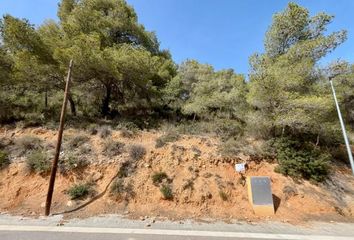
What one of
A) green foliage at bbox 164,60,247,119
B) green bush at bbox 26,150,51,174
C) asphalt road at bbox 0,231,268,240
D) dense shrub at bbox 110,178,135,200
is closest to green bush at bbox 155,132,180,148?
dense shrub at bbox 110,178,135,200

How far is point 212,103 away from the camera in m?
19.4

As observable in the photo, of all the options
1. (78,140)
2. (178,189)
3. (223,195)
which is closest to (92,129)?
(78,140)

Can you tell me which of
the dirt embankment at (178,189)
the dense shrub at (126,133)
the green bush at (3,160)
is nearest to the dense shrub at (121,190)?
the dirt embankment at (178,189)

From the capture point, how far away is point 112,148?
561 inches

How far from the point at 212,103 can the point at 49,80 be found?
11.6 m

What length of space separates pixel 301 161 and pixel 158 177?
8047 millimetres

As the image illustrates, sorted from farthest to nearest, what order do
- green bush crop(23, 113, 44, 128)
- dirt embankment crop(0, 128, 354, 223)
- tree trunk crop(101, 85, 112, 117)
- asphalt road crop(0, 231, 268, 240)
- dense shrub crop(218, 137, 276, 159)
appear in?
tree trunk crop(101, 85, 112, 117), green bush crop(23, 113, 44, 128), dense shrub crop(218, 137, 276, 159), dirt embankment crop(0, 128, 354, 223), asphalt road crop(0, 231, 268, 240)

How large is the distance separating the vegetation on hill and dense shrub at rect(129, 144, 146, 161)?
2.2 inches

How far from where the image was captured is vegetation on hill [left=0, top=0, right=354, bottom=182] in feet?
47.5

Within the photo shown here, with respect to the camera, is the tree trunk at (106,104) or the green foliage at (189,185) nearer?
the green foliage at (189,185)

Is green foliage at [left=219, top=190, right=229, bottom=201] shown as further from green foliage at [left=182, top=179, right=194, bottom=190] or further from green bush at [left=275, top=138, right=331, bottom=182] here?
green bush at [left=275, top=138, right=331, bottom=182]

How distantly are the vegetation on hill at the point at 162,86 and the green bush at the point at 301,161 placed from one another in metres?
0.05

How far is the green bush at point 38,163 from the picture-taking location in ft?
40.8

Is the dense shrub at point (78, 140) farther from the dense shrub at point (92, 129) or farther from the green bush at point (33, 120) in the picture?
the green bush at point (33, 120)
